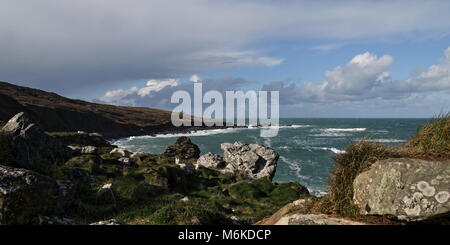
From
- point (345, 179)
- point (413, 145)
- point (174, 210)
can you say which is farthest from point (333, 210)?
point (174, 210)

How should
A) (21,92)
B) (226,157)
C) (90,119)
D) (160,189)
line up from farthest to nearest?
1. (21,92)
2. (90,119)
3. (226,157)
4. (160,189)

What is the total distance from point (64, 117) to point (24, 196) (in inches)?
4964

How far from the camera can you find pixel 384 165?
8305mm

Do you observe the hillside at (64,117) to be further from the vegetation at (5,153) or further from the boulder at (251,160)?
the vegetation at (5,153)

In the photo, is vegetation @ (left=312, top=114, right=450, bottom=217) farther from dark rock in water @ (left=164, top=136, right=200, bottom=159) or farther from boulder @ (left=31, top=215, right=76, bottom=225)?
dark rock in water @ (left=164, top=136, right=200, bottom=159)

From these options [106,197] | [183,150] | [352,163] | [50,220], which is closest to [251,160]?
[183,150]

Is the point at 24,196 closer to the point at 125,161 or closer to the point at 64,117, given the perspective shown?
the point at 125,161

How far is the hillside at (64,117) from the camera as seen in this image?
104062mm

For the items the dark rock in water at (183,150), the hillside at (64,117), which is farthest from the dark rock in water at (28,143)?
the hillside at (64,117)

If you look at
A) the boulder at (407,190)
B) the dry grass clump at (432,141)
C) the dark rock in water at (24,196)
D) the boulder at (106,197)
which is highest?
the dry grass clump at (432,141)

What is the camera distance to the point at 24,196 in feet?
34.6

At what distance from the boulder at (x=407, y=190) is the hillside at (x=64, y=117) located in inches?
3767
